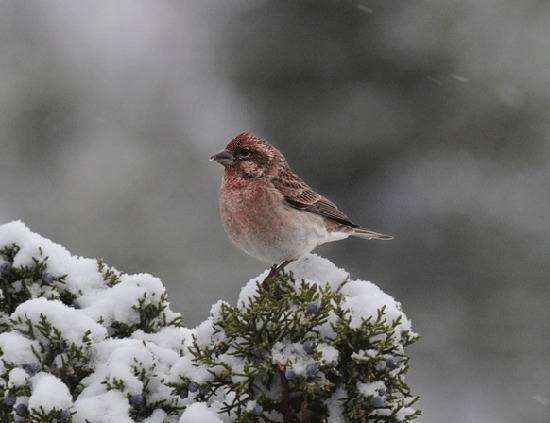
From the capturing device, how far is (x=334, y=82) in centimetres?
861

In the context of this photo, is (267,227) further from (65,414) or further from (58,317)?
(65,414)

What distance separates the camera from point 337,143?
825 cm

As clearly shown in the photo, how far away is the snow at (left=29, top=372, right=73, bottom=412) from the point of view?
271cm

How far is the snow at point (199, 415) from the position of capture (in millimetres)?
2695

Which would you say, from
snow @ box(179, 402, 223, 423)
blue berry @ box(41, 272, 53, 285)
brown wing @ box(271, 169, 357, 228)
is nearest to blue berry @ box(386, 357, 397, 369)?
snow @ box(179, 402, 223, 423)

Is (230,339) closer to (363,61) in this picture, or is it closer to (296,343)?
(296,343)

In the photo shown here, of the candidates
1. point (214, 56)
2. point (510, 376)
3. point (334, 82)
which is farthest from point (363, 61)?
point (510, 376)

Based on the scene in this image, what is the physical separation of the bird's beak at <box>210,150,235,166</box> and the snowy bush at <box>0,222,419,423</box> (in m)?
1.33

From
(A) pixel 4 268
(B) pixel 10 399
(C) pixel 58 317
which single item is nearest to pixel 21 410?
(B) pixel 10 399

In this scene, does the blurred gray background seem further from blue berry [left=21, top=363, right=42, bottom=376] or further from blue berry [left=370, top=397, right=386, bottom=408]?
blue berry [left=370, top=397, right=386, bottom=408]

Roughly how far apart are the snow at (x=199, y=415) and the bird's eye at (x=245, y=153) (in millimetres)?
1972

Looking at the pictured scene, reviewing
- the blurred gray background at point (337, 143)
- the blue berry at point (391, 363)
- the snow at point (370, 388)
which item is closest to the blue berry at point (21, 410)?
the snow at point (370, 388)

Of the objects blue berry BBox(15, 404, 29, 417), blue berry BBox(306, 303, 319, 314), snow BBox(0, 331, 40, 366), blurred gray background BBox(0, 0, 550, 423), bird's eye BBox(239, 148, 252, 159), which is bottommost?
blue berry BBox(15, 404, 29, 417)

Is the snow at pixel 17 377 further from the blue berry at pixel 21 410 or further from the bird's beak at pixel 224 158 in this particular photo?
the bird's beak at pixel 224 158
